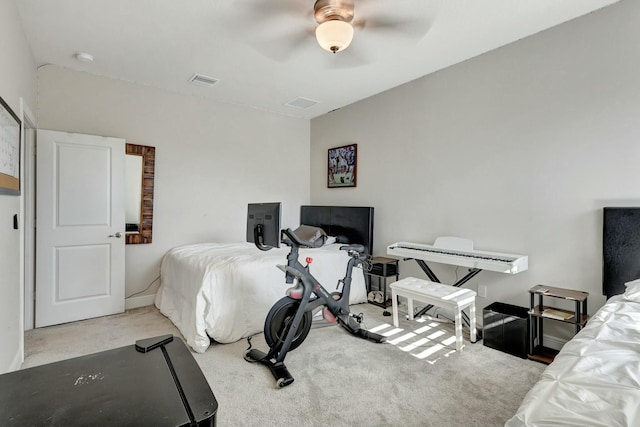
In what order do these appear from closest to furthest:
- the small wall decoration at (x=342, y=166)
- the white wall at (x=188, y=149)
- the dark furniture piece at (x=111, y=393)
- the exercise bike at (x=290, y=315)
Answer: the dark furniture piece at (x=111, y=393)
the exercise bike at (x=290, y=315)
the white wall at (x=188, y=149)
the small wall decoration at (x=342, y=166)

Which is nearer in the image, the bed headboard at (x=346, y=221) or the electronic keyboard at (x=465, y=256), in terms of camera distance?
the electronic keyboard at (x=465, y=256)

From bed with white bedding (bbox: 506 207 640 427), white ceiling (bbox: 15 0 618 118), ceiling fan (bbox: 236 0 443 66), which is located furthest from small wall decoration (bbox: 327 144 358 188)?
bed with white bedding (bbox: 506 207 640 427)

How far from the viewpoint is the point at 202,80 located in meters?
3.78

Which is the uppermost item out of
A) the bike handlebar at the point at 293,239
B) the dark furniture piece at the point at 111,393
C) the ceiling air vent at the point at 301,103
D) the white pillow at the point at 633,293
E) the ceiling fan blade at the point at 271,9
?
the ceiling air vent at the point at 301,103

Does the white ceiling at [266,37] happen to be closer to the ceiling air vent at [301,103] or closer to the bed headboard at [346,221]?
the ceiling air vent at [301,103]

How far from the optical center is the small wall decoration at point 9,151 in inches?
75.8

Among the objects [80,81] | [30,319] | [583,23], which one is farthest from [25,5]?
[583,23]

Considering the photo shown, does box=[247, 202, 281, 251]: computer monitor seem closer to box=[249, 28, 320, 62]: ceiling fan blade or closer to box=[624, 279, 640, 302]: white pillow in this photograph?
box=[249, 28, 320, 62]: ceiling fan blade

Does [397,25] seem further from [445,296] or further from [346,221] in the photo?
[346,221]

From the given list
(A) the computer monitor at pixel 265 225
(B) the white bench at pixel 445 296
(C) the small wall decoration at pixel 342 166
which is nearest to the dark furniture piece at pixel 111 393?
(A) the computer monitor at pixel 265 225

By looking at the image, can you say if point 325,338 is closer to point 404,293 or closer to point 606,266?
point 404,293

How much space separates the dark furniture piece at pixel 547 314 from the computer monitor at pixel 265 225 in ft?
6.89

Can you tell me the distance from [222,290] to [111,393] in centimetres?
223

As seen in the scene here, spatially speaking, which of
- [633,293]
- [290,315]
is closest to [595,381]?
[633,293]
